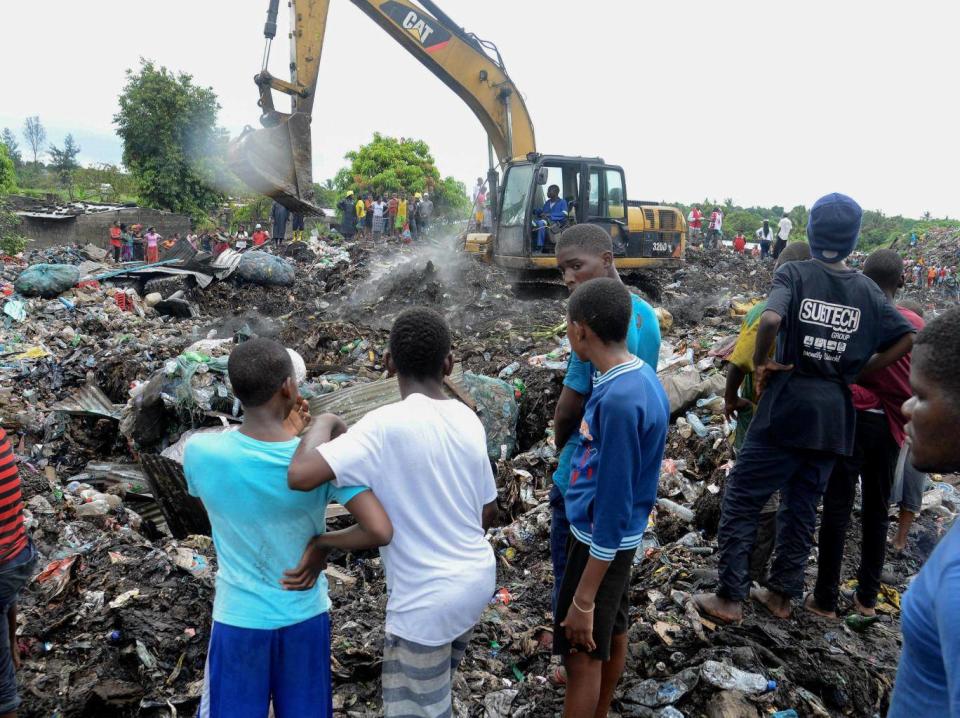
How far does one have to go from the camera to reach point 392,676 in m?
1.78

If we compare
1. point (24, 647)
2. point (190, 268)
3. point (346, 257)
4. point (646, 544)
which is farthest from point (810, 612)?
point (346, 257)

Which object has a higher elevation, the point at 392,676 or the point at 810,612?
the point at 392,676

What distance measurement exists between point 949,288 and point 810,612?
68.3 ft

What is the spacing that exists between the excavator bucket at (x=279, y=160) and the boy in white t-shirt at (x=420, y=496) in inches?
269

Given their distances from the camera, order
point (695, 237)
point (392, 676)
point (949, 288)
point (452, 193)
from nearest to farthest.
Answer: point (392, 676) → point (949, 288) → point (695, 237) → point (452, 193)

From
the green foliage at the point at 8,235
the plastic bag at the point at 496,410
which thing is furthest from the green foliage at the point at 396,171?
the plastic bag at the point at 496,410

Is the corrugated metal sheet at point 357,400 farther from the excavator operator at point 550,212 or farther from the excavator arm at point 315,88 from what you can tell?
the excavator operator at point 550,212

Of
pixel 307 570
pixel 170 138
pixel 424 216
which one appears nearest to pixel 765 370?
pixel 307 570

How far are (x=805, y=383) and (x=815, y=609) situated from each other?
3.79ft

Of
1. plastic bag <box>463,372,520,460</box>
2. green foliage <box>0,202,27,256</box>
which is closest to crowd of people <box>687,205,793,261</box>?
plastic bag <box>463,372,520,460</box>

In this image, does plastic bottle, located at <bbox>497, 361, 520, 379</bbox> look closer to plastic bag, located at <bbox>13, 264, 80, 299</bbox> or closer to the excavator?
the excavator

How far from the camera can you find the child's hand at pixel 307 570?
1.81m

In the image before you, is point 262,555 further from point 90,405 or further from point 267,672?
point 90,405

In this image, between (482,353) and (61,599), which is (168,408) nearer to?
(61,599)
